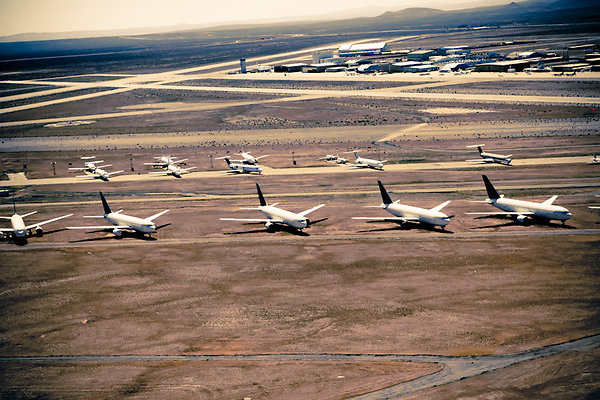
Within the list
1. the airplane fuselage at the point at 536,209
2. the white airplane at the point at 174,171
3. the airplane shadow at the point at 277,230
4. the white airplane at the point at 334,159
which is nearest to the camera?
the airplane fuselage at the point at 536,209

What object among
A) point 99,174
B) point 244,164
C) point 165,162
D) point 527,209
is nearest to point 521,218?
point 527,209

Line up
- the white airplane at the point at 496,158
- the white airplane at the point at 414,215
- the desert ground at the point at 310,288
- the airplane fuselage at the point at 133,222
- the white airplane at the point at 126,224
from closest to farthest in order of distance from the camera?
the desert ground at the point at 310,288 < the white airplane at the point at 414,215 < the airplane fuselage at the point at 133,222 < the white airplane at the point at 126,224 < the white airplane at the point at 496,158

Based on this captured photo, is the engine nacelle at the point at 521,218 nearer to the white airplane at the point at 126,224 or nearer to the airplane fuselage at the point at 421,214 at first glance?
the airplane fuselage at the point at 421,214

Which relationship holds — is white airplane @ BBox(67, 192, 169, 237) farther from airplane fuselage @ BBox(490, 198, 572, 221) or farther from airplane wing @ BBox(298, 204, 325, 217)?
airplane fuselage @ BBox(490, 198, 572, 221)

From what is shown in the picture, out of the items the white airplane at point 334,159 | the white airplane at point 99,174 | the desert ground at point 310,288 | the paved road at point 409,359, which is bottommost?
the paved road at point 409,359

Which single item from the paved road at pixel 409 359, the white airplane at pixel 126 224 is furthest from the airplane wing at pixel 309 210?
the paved road at pixel 409 359

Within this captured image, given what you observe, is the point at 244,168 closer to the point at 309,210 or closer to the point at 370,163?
the point at 370,163

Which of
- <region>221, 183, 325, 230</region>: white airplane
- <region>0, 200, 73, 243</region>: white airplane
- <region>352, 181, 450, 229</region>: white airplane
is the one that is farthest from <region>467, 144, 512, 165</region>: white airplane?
<region>0, 200, 73, 243</region>: white airplane

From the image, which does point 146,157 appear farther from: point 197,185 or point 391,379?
point 391,379
